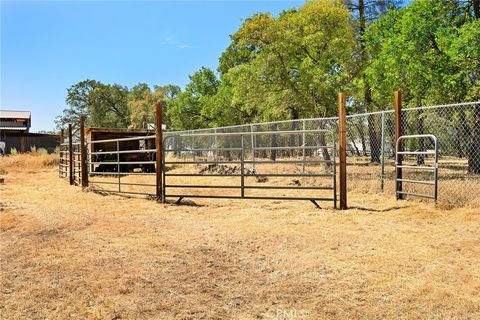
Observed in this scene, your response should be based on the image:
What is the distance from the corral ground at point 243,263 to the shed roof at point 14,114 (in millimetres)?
42730

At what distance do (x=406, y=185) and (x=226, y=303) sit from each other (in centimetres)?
757

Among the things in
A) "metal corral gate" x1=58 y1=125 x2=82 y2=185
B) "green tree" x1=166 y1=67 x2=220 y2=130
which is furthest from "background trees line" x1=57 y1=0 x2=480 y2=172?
"metal corral gate" x1=58 y1=125 x2=82 y2=185

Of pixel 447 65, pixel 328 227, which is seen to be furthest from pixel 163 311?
pixel 447 65

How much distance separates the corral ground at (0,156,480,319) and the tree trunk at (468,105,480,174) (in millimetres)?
6440

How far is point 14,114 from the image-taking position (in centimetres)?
4681

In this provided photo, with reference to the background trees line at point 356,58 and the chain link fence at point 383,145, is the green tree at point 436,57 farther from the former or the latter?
the chain link fence at point 383,145

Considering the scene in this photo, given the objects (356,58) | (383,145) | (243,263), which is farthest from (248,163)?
(356,58)

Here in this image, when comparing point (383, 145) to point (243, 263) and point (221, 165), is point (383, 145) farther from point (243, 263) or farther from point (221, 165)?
point (221, 165)

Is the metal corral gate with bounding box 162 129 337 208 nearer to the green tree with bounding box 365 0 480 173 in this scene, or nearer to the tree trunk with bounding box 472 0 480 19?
the green tree with bounding box 365 0 480 173

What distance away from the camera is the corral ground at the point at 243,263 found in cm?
345

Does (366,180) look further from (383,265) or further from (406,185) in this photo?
(383,265)

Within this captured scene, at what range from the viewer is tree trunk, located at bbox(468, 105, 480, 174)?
13.0 meters

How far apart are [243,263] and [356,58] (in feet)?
63.1

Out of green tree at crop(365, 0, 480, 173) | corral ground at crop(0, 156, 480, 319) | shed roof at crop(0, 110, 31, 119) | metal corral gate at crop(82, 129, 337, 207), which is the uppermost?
shed roof at crop(0, 110, 31, 119)
